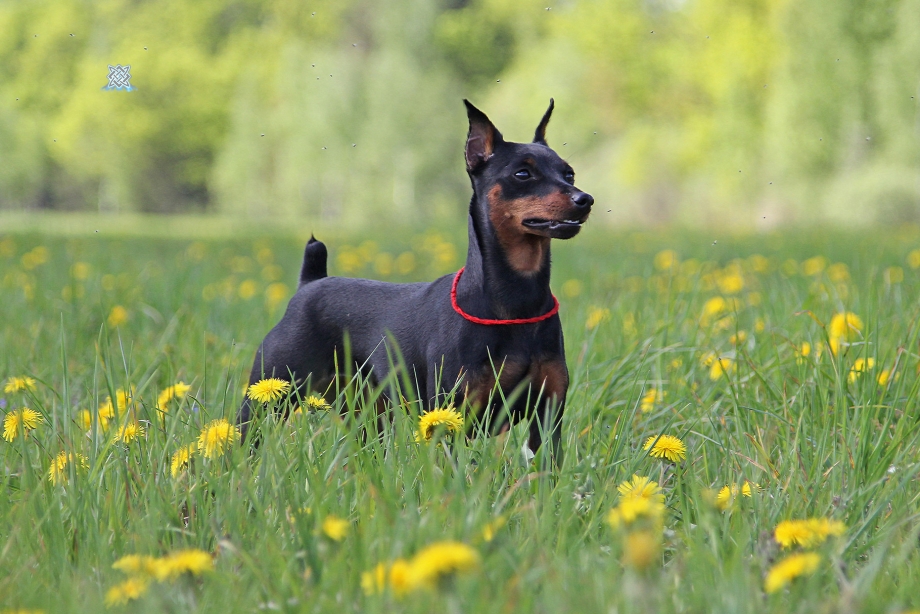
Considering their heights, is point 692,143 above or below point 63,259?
above

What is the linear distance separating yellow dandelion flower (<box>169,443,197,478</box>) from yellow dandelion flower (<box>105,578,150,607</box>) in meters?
0.60

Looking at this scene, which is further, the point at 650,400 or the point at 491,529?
the point at 650,400

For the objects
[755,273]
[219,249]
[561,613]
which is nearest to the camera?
[561,613]

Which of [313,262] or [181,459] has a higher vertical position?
[313,262]

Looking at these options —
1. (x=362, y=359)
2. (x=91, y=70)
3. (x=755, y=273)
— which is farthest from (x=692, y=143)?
(x=362, y=359)

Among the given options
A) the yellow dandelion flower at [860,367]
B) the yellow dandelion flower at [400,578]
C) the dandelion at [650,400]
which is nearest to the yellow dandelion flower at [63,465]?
the yellow dandelion flower at [400,578]

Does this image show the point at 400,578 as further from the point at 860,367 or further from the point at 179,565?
the point at 860,367


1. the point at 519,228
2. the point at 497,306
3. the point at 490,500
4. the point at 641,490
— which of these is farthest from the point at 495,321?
the point at 641,490

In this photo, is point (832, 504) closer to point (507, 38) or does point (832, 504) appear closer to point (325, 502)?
point (325, 502)

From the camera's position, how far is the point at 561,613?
1.32m

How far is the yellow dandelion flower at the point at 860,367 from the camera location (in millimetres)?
2648

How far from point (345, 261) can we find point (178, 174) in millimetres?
35611

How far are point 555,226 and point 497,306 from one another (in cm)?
30

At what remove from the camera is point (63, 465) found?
2.12 m
